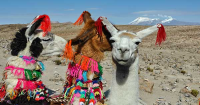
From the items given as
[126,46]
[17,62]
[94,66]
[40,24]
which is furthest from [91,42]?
[126,46]

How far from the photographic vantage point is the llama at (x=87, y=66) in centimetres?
321

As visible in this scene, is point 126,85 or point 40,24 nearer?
point 126,85

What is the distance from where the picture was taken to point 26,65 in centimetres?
299

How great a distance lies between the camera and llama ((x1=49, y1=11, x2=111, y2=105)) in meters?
3.21

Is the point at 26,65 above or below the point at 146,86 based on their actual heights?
above

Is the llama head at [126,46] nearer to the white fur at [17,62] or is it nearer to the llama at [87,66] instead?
the llama at [87,66]

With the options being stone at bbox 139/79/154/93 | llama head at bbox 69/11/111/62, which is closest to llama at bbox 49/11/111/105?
llama head at bbox 69/11/111/62

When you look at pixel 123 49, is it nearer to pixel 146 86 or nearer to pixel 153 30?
pixel 153 30

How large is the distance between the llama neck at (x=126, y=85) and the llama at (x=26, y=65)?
4.57ft

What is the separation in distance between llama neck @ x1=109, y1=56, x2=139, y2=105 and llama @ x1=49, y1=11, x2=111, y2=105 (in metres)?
0.97

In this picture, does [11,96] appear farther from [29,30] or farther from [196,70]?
[196,70]

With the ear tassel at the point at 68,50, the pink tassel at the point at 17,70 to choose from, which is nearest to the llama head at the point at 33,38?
the pink tassel at the point at 17,70

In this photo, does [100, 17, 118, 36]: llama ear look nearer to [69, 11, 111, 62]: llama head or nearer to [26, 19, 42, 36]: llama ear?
[69, 11, 111, 62]: llama head

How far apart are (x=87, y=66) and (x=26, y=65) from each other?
0.91 m
